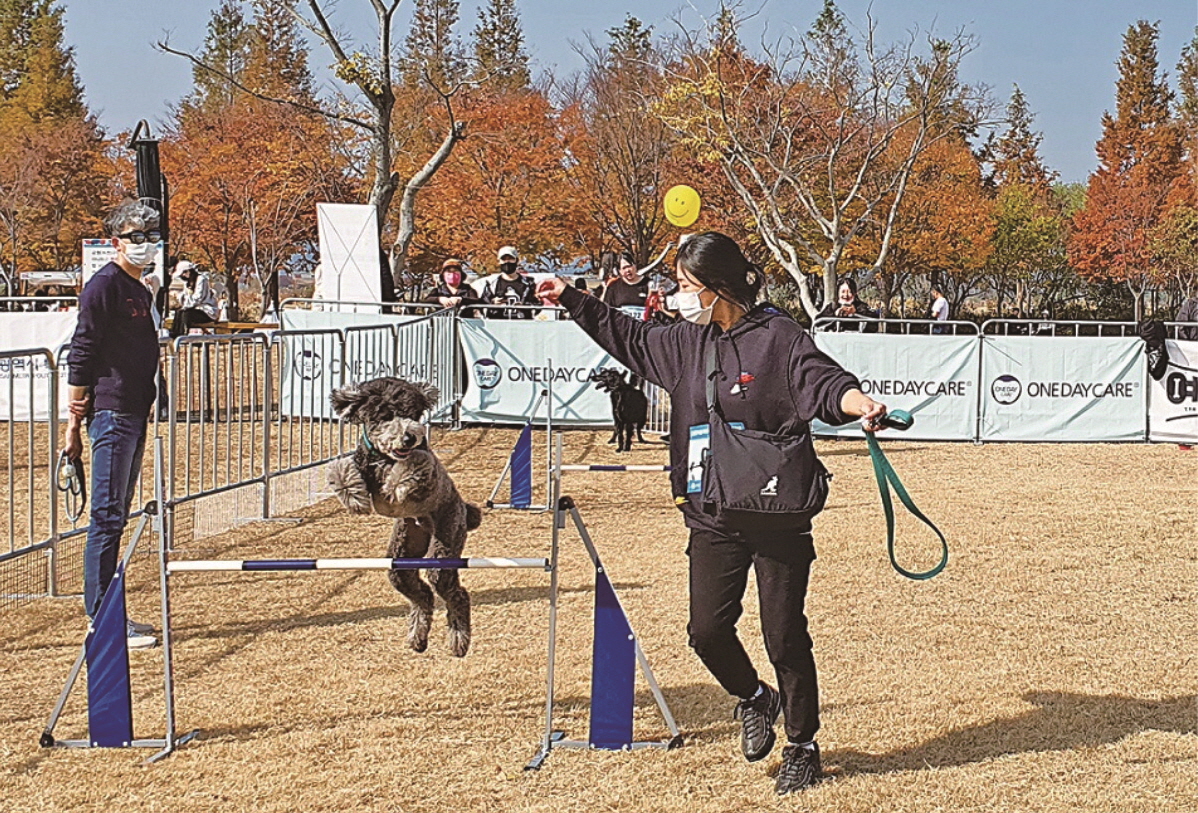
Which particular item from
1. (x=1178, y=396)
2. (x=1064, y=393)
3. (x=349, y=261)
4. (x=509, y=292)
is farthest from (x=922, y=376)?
(x=349, y=261)

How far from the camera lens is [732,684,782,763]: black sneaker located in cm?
482

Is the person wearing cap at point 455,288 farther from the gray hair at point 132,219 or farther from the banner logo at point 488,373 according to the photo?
the gray hair at point 132,219

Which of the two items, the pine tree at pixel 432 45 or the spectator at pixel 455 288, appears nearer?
the spectator at pixel 455 288

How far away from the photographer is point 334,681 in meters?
6.13

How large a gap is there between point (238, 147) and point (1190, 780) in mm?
40078

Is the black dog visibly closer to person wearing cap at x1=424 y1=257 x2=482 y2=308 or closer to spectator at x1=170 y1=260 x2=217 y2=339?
person wearing cap at x1=424 y1=257 x2=482 y2=308

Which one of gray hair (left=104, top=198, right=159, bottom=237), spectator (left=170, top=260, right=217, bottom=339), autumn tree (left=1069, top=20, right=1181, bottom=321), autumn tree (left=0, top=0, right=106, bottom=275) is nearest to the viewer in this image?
gray hair (left=104, top=198, right=159, bottom=237)

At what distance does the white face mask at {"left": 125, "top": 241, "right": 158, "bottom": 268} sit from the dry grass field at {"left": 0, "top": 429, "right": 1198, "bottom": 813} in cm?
197

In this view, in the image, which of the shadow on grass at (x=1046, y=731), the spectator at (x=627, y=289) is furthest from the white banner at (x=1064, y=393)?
the shadow on grass at (x=1046, y=731)

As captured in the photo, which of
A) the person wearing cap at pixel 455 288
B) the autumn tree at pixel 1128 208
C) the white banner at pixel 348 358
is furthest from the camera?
the autumn tree at pixel 1128 208

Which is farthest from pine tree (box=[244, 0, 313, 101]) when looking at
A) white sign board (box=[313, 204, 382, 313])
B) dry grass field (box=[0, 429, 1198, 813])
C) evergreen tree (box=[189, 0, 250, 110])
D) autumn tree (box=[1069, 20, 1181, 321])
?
dry grass field (box=[0, 429, 1198, 813])

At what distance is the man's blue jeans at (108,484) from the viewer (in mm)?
6484

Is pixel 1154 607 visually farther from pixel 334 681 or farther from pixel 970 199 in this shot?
pixel 970 199

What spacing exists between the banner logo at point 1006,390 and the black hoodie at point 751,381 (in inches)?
503
